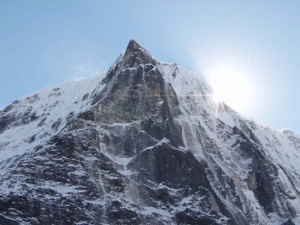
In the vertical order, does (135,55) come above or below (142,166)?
above

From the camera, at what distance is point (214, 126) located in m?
172

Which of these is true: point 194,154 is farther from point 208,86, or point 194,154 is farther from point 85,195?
point 208,86

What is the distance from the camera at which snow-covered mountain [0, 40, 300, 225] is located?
116 metres

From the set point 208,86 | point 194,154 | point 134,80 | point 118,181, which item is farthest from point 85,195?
point 208,86

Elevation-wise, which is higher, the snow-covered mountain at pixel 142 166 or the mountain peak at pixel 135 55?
the mountain peak at pixel 135 55

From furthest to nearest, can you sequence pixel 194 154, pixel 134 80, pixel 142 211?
pixel 134 80 < pixel 194 154 < pixel 142 211

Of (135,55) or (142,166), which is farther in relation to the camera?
(135,55)

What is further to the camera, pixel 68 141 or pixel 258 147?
pixel 258 147

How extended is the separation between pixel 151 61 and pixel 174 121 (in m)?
24.3

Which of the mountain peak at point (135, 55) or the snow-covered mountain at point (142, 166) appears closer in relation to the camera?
the snow-covered mountain at point (142, 166)

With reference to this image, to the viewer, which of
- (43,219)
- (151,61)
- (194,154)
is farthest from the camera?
(151,61)

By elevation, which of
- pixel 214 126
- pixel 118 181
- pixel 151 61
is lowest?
pixel 118 181

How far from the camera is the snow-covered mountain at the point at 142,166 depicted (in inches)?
4574

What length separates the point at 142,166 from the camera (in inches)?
5123
